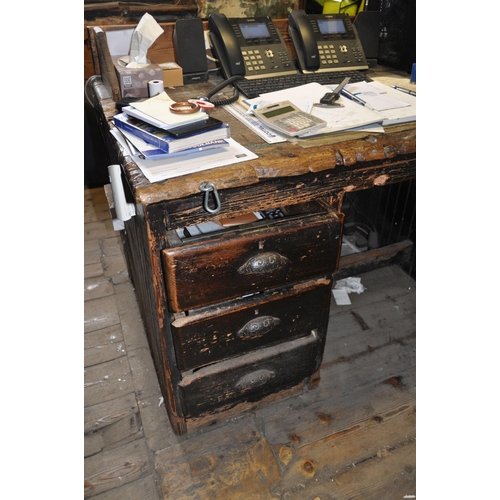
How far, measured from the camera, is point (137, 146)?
2.72ft

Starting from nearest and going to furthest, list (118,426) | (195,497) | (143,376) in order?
(195,497), (118,426), (143,376)

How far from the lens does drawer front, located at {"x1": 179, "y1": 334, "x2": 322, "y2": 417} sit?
1.06 metres

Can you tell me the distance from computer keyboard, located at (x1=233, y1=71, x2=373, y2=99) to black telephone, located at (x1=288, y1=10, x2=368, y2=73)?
0.21 ft

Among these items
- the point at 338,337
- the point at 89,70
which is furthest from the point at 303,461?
the point at 89,70

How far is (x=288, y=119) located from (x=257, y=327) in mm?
515

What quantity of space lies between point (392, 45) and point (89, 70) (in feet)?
4.48

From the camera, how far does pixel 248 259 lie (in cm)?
89

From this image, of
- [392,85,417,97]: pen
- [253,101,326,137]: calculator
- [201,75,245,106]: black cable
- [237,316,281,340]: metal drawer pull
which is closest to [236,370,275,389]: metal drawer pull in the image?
[237,316,281,340]: metal drawer pull

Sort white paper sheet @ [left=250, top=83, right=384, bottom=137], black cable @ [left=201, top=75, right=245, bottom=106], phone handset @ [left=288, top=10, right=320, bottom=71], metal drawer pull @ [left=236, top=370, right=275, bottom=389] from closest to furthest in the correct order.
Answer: white paper sheet @ [left=250, top=83, right=384, bottom=137] < metal drawer pull @ [left=236, top=370, right=275, bottom=389] < black cable @ [left=201, top=75, right=245, bottom=106] < phone handset @ [left=288, top=10, right=320, bottom=71]

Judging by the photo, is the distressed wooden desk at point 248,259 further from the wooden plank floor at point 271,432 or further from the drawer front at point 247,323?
the wooden plank floor at point 271,432

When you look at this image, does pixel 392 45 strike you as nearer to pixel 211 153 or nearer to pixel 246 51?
pixel 246 51

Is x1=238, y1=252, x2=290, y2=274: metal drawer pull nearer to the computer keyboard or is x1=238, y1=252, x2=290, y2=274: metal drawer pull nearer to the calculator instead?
the calculator

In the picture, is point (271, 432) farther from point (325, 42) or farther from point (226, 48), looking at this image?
point (325, 42)

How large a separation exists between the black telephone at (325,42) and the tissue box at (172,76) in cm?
44
